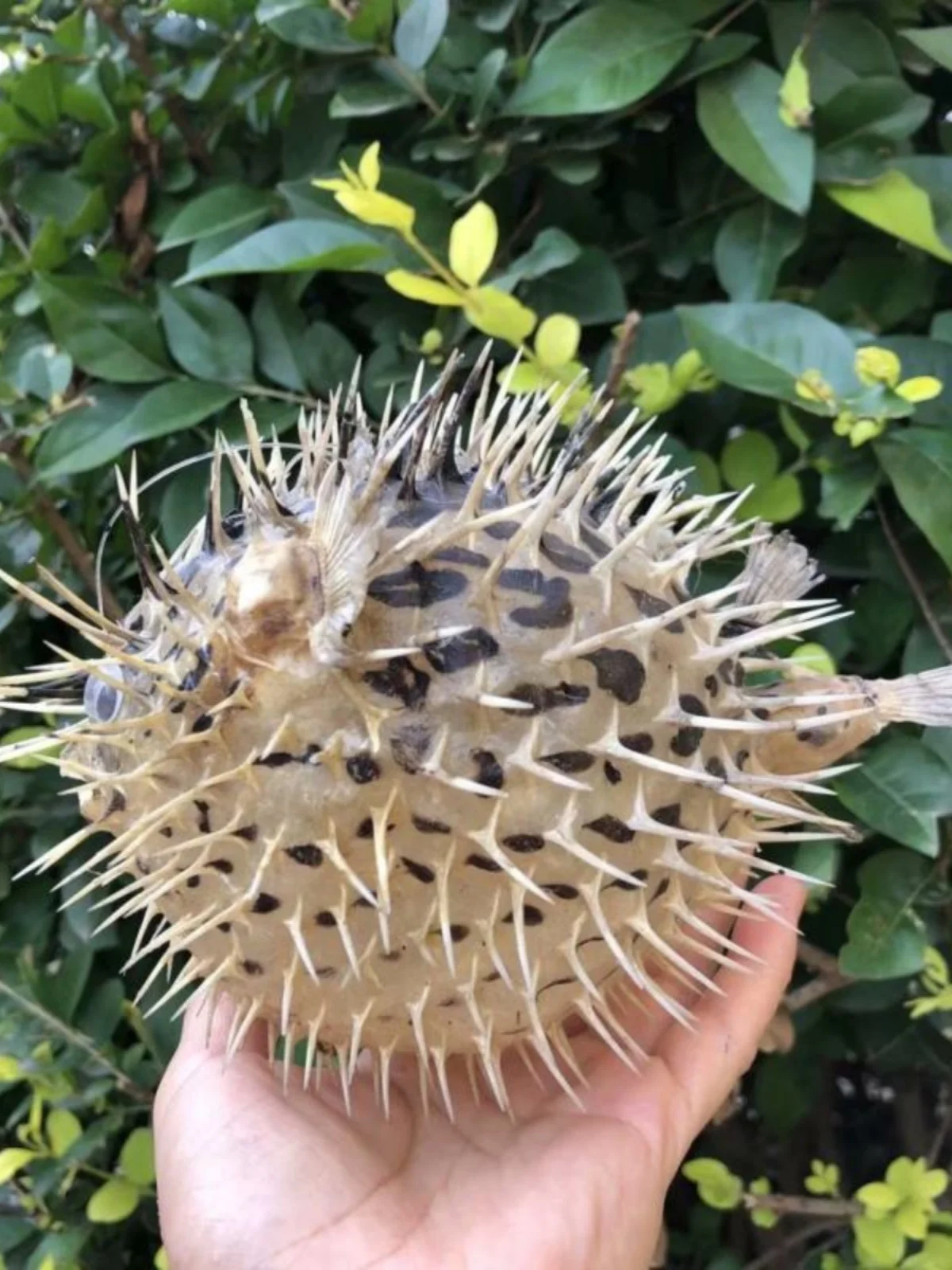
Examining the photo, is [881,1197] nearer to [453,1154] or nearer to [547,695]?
[453,1154]

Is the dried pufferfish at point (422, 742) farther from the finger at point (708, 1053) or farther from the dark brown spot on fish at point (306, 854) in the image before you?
the finger at point (708, 1053)

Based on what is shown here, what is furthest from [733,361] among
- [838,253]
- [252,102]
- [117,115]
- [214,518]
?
[117,115]

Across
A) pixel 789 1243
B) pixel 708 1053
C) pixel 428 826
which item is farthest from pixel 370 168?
pixel 789 1243

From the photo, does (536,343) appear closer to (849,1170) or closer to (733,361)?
(733,361)

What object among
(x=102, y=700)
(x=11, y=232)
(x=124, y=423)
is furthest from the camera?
(x=11, y=232)

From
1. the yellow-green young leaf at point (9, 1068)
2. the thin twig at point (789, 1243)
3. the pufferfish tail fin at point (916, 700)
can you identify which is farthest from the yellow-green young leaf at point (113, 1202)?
the pufferfish tail fin at point (916, 700)

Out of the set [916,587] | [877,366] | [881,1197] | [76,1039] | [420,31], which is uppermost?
[420,31]

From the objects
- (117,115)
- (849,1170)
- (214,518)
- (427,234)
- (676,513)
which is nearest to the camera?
(214,518)
